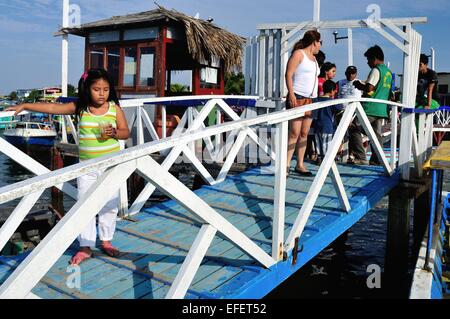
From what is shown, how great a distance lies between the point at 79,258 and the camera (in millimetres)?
3020

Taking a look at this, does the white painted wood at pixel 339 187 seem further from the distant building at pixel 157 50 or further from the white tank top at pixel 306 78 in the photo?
the distant building at pixel 157 50

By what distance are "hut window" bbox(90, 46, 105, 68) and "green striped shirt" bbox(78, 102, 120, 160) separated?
9192 millimetres

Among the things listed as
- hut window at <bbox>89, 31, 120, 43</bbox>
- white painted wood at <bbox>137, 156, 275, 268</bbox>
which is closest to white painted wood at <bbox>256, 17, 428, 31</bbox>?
white painted wood at <bbox>137, 156, 275, 268</bbox>

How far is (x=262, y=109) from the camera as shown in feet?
23.1

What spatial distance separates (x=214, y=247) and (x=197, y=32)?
8.17 m

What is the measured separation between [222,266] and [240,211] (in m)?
1.08

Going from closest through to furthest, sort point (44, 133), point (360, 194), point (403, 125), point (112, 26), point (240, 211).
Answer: point (240, 211) → point (360, 194) → point (403, 125) → point (112, 26) → point (44, 133)

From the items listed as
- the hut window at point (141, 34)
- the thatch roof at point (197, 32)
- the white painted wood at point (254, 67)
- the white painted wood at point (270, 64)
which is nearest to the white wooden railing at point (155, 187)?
the white painted wood at point (270, 64)

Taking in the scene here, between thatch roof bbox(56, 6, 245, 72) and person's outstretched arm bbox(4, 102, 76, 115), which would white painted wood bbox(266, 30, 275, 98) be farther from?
person's outstretched arm bbox(4, 102, 76, 115)

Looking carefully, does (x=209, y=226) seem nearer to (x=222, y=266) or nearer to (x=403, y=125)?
(x=222, y=266)

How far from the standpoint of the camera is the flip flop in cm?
301

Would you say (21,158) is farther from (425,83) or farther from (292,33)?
(425,83)

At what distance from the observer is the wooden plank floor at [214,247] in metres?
2.68
